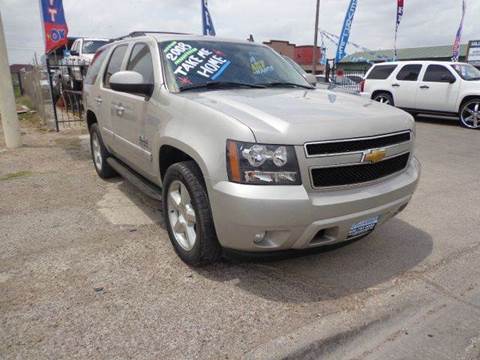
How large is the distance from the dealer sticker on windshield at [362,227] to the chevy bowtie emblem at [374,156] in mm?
422

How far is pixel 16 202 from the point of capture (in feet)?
15.6

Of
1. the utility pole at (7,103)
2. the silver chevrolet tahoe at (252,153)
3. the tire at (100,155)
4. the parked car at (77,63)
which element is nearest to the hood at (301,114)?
the silver chevrolet tahoe at (252,153)

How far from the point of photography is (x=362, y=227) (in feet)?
9.29

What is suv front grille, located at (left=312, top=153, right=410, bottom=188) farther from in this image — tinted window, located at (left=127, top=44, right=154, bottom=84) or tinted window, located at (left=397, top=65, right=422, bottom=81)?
tinted window, located at (left=397, top=65, right=422, bottom=81)

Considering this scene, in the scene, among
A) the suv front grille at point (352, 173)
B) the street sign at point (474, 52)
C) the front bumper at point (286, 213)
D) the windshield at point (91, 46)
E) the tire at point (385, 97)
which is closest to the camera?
the front bumper at point (286, 213)

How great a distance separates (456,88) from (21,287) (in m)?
11.6

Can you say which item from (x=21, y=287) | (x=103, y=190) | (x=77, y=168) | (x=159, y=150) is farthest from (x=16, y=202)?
(x=159, y=150)

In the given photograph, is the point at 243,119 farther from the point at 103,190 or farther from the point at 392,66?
the point at 392,66

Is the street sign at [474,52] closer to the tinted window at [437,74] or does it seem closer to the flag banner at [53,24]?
the tinted window at [437,74]

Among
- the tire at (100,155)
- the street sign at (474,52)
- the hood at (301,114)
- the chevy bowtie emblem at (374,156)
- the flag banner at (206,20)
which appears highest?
the flag banner at (206,20)

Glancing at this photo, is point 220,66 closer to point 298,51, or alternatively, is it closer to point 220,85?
point 220,85

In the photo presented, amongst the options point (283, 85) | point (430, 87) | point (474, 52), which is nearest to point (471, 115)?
point (430, 87)

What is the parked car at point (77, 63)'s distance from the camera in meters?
11.5

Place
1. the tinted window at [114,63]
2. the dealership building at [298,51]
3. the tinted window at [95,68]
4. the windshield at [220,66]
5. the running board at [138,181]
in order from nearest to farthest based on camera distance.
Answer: the windshield at [220,66], the running board at [138,181], the tinted window at [114,63], the tinted window at [95,68], the dealership building at [298,51]
